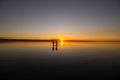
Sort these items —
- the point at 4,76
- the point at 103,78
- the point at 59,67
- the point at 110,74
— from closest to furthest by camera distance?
the point at 4,76 < the point at 103,78 < the point at 110,74 < the point at 59,67

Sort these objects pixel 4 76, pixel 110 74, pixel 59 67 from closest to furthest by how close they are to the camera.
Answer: pixel 4 76
pixel 110 74
pixel 59 67

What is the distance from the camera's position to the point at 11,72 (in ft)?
73.1

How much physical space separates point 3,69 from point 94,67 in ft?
53.9

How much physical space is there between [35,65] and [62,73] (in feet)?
21.0

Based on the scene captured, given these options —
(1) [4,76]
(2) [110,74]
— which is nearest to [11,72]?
(1) [4,76]

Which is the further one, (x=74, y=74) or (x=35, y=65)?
(x=35, y=65)

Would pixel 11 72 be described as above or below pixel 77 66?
below

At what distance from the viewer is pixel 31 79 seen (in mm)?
20359

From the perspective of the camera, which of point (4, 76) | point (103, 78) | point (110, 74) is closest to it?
point (4, 76)

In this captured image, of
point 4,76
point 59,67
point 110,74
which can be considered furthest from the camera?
point 59,67

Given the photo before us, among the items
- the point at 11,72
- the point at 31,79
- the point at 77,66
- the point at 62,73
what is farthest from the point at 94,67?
the point at 11,72

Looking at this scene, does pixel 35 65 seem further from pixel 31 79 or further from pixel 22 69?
pixel 31 79

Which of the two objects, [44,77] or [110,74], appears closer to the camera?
[44,77]

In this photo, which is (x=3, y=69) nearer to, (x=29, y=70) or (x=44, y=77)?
(x=29, y=70)
